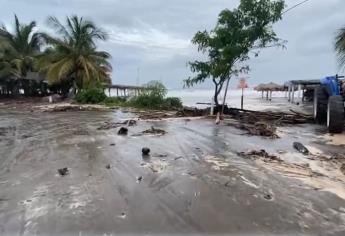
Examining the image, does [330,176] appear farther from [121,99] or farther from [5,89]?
[5,89]

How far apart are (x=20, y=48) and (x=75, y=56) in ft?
30.0

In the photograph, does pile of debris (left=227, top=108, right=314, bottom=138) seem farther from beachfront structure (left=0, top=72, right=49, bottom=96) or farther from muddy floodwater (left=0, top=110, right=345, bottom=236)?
beachfront structure (left=0, top=72, right=49, bottom=96)

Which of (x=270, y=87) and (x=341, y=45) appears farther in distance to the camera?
(x=270, y=87)

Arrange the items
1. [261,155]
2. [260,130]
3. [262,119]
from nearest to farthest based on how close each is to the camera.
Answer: [261,155]
[260,130]
[262,119]

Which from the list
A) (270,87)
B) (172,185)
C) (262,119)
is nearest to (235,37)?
(262,119)

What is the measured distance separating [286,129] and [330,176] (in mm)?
7150

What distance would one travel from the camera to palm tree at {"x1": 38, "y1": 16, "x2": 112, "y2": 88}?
35938mm

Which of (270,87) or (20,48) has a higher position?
(20,48)

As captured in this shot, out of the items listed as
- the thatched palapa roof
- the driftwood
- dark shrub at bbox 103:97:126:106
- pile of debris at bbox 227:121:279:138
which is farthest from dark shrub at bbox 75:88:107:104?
pile of debris at bbox 227:121:279:138

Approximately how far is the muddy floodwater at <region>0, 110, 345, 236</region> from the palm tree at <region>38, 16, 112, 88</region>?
25368 millimetres

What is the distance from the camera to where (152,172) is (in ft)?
25.0

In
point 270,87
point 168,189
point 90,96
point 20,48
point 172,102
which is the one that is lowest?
point 168,189

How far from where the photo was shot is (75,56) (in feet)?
118

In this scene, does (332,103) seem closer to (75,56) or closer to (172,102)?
(172,102)
